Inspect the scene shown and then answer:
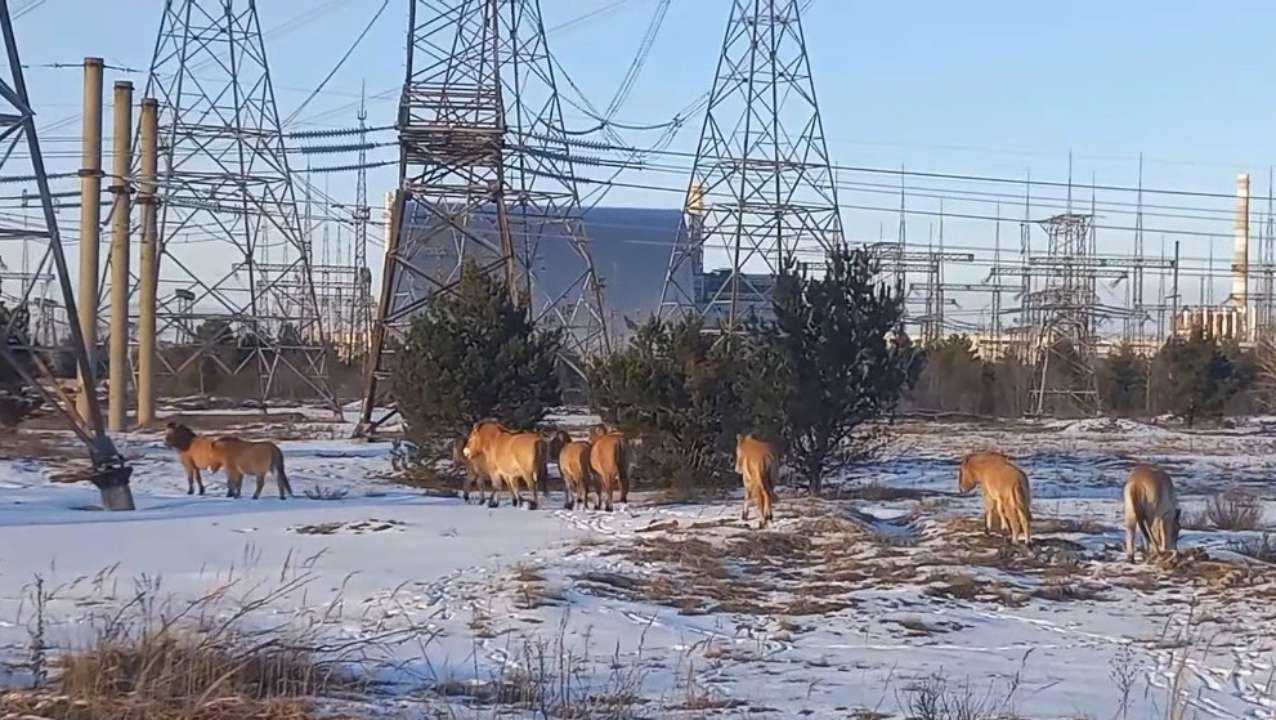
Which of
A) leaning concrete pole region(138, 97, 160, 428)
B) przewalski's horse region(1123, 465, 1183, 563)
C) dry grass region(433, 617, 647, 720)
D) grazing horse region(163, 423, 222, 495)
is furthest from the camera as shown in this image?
leaning concrete pole region(138, 97, 160, 428)

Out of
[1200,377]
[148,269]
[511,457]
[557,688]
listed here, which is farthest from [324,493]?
[1200,377]

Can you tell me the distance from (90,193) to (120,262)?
2715 mm

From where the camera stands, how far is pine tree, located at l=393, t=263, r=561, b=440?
25109mm

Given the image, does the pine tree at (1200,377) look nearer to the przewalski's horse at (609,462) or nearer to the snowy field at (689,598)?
the snowy field at (689,598)

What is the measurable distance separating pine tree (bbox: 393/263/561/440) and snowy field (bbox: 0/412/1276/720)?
3006 mm

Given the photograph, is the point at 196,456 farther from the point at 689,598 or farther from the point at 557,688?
the point at 557,688

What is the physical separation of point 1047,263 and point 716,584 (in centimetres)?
6285

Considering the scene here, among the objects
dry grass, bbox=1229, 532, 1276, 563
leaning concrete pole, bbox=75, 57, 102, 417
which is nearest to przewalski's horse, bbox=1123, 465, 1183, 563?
dry grass, bbox=1229, 532, 1276, 563

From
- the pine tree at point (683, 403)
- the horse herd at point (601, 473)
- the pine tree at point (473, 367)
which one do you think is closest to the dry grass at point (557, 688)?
the horse herd at point (601, 473)

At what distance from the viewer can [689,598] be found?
13.0 metres

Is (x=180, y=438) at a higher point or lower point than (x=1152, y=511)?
higher

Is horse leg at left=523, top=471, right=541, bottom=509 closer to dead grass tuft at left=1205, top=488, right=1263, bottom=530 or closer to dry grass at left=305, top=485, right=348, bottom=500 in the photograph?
dry grass at left=305, top=485, right=348, bottom=500

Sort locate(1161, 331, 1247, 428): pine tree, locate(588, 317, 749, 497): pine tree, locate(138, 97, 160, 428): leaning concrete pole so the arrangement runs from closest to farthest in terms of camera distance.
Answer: locate(588, 317, 749, 497): pine tree, locate(138, 97, 160, 428): leaning concrete pole, locate(1161, 331, 1247, 428): pine tree

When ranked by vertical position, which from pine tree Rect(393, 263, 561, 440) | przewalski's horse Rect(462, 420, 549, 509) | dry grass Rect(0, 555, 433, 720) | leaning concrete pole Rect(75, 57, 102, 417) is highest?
leaning concrete pole Rect(75, 57, 102, 417)
